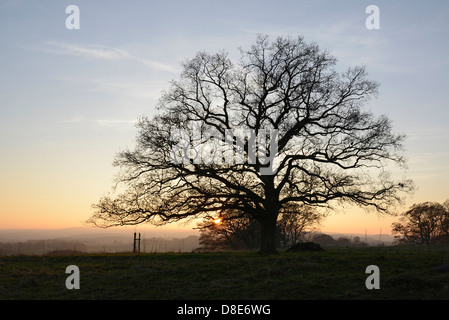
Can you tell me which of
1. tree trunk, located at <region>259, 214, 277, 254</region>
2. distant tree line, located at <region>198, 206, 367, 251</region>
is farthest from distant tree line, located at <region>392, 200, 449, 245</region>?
tree trunk, located at <region>259, 214, 277, 254</region>

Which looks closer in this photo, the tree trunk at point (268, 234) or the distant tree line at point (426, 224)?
the tree trunk at point (268, 234)

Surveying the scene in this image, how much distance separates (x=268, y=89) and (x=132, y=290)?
18.0 m

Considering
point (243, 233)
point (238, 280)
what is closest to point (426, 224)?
point (243, 233)

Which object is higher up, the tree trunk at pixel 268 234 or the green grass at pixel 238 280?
the tree trunk at pixel 268 234

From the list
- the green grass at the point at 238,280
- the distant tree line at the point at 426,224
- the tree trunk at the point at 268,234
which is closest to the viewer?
the green grass at the point at 238,280

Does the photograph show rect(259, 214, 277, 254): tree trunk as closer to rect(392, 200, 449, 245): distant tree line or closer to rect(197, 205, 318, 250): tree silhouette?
rect(197, 205, 318, 250): tree silhouette

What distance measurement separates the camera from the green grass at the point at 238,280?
15445 mm

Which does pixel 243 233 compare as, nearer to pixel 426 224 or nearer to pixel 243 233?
pixel 243 233

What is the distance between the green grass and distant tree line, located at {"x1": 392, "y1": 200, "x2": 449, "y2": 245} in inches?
2452

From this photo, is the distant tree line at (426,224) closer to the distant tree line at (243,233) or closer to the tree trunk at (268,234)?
the distant tree line at (243,233)

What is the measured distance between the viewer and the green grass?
1545 cm

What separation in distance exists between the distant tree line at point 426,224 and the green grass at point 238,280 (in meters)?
62.3

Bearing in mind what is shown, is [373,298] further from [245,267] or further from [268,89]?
[268,89]

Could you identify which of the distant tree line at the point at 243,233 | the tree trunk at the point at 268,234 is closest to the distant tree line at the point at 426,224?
the distant tree line at the point at 243,233
